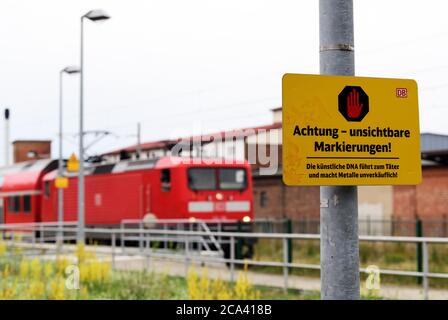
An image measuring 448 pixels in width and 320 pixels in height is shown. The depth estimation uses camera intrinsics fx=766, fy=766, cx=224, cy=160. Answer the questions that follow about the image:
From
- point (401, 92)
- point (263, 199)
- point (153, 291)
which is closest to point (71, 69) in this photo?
point (263, 199)

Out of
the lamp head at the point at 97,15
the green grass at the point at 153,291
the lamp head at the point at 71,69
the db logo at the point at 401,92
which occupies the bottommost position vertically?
the green grass at the point at 153,291

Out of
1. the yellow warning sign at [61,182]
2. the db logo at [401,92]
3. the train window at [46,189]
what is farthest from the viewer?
the train window at [46,189]

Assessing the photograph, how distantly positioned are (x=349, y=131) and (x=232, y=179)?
820 inches

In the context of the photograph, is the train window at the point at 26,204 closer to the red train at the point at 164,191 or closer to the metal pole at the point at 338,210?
the red train at the point at 164,191

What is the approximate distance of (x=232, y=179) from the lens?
24.5m

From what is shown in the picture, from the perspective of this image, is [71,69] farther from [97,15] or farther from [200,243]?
[200,243]

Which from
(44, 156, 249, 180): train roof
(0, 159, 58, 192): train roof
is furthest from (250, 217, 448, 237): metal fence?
(0, 159, 58, 192): train roof

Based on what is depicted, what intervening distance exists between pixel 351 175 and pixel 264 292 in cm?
1003

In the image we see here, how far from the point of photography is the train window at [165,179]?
78.4ft

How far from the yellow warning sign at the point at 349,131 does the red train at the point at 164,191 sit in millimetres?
19539

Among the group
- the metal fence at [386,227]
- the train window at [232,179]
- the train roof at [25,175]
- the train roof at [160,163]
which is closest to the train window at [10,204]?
the train roof at [25,175]

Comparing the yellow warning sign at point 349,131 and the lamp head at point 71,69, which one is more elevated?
the lamp head at point 71,69

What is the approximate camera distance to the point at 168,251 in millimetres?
19609

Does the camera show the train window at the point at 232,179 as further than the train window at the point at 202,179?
Yes
